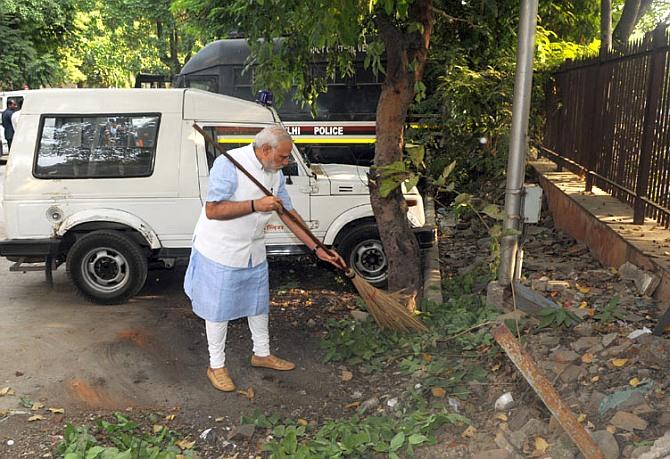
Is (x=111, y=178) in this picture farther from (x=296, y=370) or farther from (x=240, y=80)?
(x=240, y=80)

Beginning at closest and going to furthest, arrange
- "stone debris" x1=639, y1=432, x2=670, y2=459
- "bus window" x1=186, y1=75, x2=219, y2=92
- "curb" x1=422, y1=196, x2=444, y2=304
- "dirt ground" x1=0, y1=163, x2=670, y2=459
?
"stone debris" x1=639, y1=432, x2=670, y2=459
"dirt ground" x1=0, y1=163, x2=670, y2=459
"curb" x1=422, y1=196, x2=444, y2=304
"bus window" x1=186, y1=75, x2=219, y2=92

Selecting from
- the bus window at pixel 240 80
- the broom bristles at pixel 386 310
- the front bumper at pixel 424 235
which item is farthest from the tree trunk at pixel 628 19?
the broom bristles at pixel 386 310

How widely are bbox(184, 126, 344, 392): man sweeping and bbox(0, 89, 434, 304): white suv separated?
6.22 feet

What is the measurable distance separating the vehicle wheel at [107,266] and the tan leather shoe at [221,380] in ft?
6.85

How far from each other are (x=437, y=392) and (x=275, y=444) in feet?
3.56

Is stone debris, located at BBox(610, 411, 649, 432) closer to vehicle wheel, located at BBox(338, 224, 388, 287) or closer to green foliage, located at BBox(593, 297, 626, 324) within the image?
green foliage, located at BBox(593, 297, 626, 324)

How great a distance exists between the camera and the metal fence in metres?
5.49

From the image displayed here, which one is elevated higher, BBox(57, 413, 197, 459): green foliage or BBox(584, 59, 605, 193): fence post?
BBox(584, 59, 605, 193): fence post

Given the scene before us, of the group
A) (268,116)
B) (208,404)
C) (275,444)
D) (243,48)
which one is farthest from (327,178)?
(243,48)

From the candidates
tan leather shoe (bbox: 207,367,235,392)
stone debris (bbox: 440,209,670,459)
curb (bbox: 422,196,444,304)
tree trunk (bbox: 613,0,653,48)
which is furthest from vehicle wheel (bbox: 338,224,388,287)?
tree trunk (bbox: 613,0,653,48)

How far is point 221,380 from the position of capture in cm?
459

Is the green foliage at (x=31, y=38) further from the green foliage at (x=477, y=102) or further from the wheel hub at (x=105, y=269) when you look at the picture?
the wheel hub at (x=105, y=269)

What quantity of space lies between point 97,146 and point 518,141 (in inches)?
157

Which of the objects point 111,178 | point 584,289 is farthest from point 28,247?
A: point 584,289
